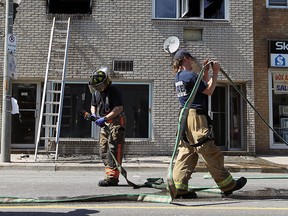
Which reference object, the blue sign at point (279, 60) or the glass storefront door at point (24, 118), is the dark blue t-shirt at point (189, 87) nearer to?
the glass storefront door at point (24, 118)

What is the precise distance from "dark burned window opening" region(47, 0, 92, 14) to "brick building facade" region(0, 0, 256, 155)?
0.64 ft

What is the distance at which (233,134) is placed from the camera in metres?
12.2

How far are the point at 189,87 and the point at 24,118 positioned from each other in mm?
7856

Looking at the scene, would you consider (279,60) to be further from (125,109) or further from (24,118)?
(24,118)

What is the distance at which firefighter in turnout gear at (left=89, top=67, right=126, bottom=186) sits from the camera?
20.0 ft

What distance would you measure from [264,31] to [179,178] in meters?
8.89

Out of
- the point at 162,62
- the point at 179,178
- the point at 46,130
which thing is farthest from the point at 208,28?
the point at 179,178

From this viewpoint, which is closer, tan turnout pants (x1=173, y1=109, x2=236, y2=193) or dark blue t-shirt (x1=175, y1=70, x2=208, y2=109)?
tan turnout pants (x1=173, y1=109, x2=236, y2=193)

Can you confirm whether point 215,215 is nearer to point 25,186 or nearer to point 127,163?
point 25,186

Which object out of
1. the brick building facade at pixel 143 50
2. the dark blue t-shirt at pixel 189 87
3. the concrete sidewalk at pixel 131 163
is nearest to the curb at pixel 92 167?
the concrete sidewalk at pixel 131 163

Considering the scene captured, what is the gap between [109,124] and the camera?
6.25 metres

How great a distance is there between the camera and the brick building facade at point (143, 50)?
11.4 m

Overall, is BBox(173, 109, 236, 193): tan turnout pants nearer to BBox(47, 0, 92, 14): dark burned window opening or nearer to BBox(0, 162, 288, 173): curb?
BBox(0, 162, 288, 173): curb

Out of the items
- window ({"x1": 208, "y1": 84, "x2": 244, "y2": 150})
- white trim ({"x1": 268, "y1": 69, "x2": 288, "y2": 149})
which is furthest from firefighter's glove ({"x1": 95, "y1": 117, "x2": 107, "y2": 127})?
white trim ({"x1": 268, "y1": 69, "x2": 288, "y2": 149})
